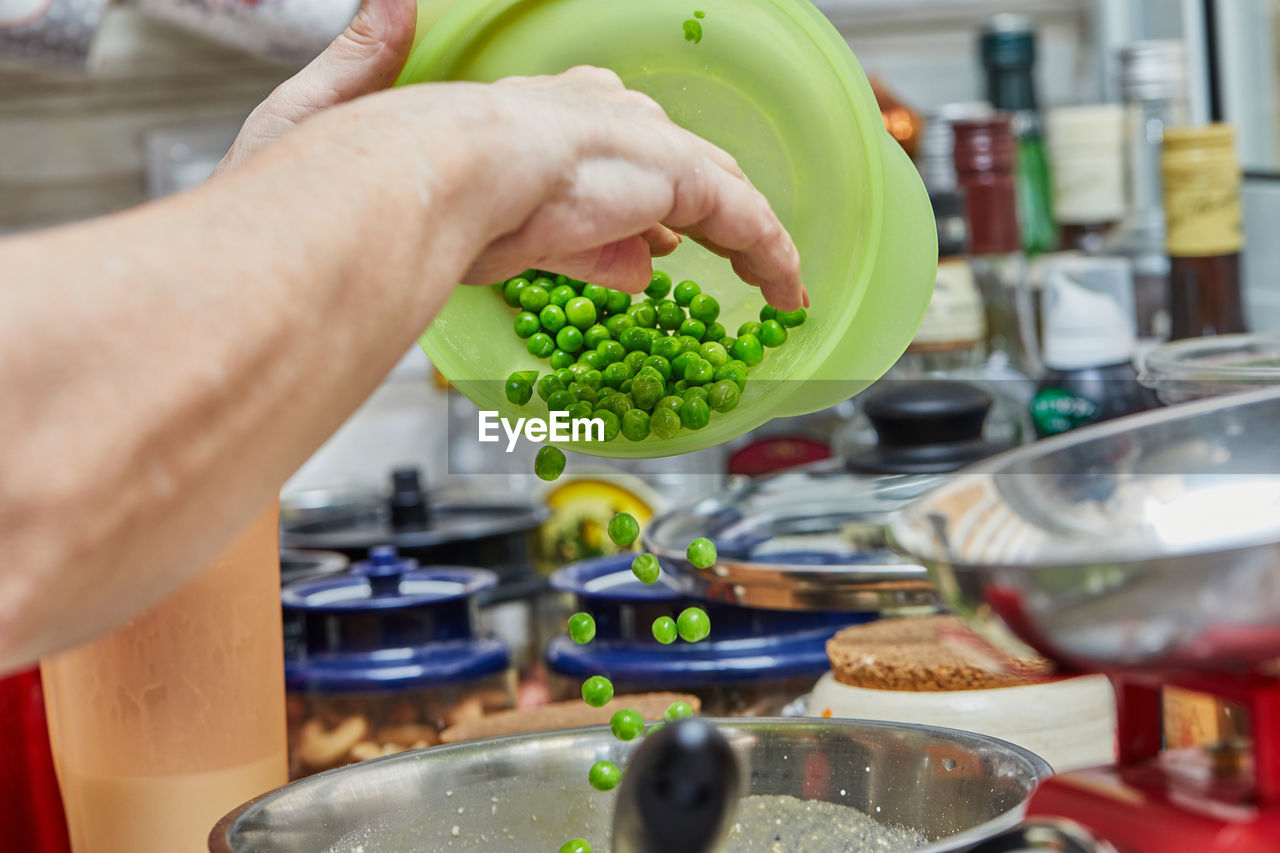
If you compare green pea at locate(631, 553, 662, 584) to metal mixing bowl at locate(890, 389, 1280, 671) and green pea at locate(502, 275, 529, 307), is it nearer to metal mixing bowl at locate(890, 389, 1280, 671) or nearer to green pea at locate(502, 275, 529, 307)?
green pea at locate(502, 275, 529, 307)

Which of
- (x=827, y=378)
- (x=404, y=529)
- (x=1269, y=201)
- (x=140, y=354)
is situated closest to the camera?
(x=140, y=354)

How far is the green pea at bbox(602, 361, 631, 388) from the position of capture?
71cm

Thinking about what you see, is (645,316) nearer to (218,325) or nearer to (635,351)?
(635,351)

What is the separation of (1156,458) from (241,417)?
262mm

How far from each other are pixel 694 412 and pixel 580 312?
0.10 m

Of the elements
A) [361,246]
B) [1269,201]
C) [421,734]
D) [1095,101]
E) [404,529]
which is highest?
[1095,101]

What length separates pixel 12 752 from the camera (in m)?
0.80

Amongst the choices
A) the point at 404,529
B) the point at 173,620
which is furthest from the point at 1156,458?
the point at 404,529

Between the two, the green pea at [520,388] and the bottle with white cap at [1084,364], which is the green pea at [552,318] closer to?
the green pea at [520,388]

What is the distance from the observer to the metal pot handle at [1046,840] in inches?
15.9

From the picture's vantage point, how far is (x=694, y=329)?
737 mm

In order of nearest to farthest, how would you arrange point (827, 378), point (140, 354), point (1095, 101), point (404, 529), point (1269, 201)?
point (140, 354)
point (827, 378)
point (404, 529)
point (1269, 201)
point (1095, 101)

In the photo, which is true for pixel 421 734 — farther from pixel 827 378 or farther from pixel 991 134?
pixel 991 134

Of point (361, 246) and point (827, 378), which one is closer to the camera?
point (361, 246)
